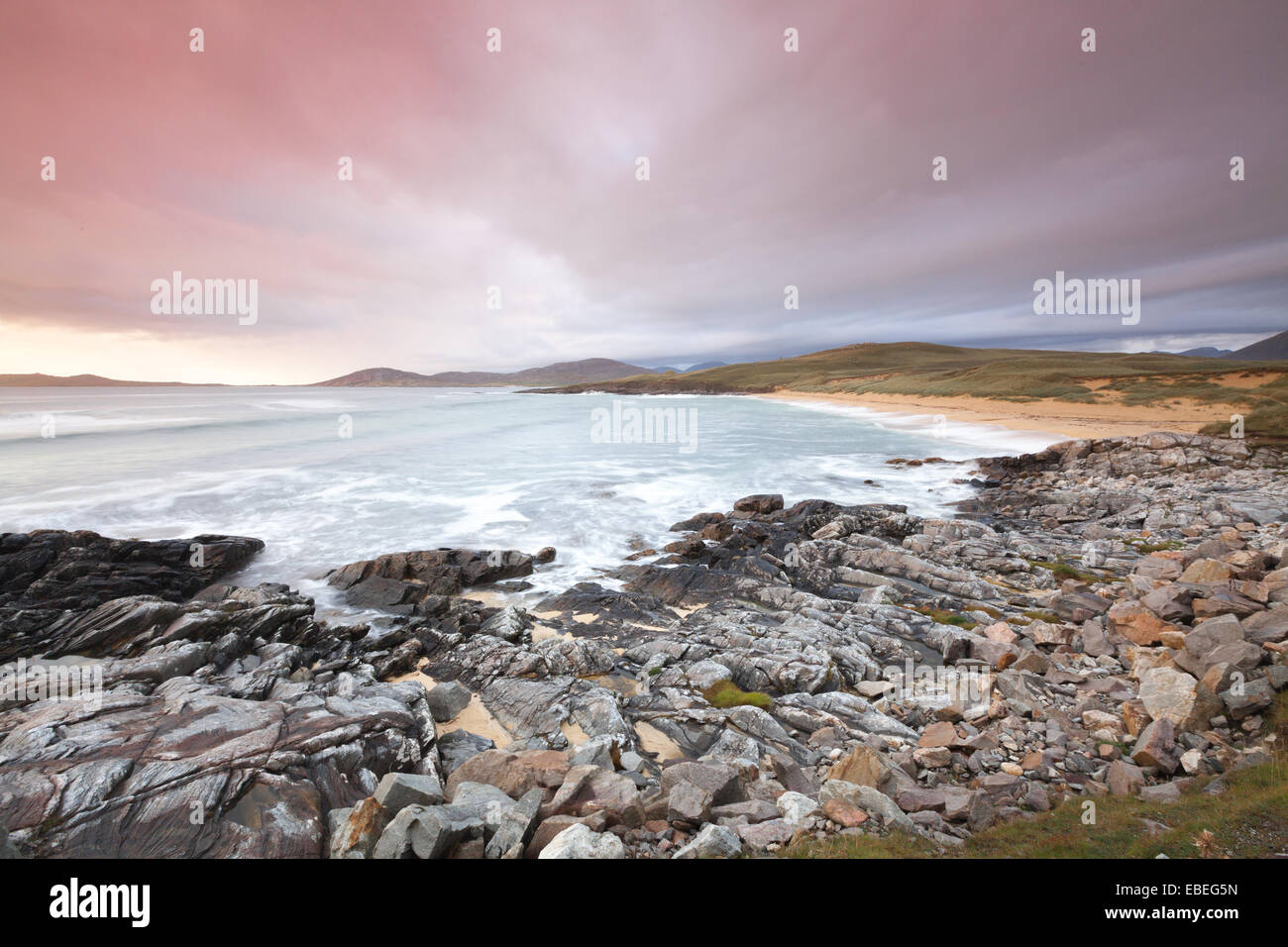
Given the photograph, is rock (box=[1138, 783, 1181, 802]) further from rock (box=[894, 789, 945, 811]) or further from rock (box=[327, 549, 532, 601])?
rock (box=[327, 549, 532, 601])

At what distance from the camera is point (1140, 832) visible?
4.12 m

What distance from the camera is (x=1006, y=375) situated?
77688 mm

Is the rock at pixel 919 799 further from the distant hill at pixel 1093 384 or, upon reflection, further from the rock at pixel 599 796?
the distant hill at pixel 1093 384

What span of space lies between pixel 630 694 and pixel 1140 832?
5905 mm

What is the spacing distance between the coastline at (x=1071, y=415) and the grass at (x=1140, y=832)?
1473 inches

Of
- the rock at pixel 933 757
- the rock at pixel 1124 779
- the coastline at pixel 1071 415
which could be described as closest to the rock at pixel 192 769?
the rock at pixel 933 757

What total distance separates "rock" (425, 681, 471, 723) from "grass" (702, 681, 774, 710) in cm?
381

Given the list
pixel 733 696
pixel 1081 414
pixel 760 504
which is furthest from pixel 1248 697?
pixel 1081 414

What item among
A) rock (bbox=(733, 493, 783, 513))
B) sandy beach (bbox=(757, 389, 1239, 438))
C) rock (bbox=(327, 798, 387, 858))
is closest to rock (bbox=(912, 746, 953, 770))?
rock (bbox=(327, 798, 387, 858))

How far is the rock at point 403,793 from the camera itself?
179 inches

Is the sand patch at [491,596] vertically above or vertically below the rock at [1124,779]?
below

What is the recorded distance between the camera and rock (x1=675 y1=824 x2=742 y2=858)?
4.00 metres

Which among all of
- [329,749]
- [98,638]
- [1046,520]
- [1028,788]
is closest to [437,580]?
[98,638]

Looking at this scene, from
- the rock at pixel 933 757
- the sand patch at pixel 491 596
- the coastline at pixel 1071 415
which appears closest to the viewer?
the rock at pixel 933 757
